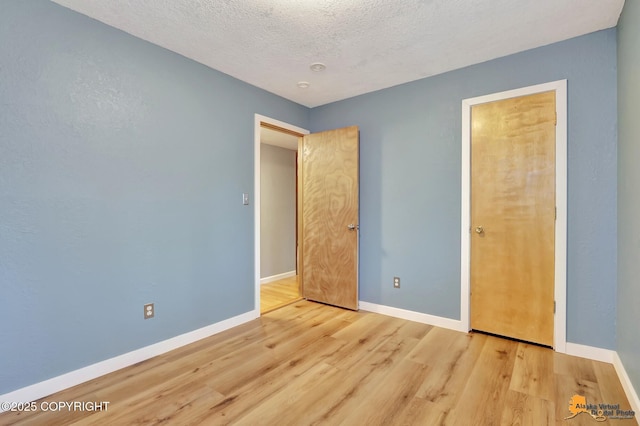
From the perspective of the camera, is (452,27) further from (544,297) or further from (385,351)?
(385,351)

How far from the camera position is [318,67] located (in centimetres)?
277

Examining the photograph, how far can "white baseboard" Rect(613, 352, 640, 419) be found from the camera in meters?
1.67

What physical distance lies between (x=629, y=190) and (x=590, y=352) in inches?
49.1

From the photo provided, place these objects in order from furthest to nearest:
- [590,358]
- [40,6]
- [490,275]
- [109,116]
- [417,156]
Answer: [417,156] < [490,275] < [590,358] < [109,116] < [40,6]

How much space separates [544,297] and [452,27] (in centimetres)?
219

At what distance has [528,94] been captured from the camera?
251 cm

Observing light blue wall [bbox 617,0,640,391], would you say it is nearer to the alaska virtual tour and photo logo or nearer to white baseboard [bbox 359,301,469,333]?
the alaska virtual tour and photo logo

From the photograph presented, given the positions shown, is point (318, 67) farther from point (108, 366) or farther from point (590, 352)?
point (590, 352)

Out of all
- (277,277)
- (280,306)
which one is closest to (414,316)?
(280,306)

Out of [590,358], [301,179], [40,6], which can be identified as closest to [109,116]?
[40,6]

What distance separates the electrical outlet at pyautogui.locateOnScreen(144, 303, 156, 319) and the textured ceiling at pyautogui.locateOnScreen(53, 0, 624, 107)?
6.64 ft

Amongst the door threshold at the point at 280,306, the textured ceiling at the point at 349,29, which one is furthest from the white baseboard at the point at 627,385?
the door threshold at the point at 280,306

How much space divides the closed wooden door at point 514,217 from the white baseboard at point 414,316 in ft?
0.54

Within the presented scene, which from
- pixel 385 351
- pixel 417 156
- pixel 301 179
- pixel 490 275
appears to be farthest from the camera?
pixel 301 179
